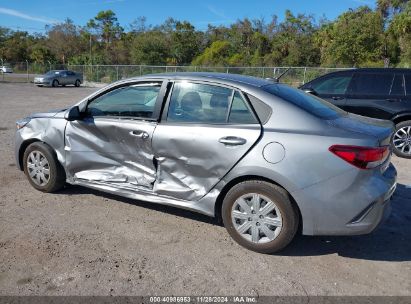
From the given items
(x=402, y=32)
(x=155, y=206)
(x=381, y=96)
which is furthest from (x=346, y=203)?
(x=402, y=32)

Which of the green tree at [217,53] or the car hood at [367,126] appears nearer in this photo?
the car hood at [367,126]

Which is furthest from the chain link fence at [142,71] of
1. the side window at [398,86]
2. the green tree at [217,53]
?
the green tree at [217,53]

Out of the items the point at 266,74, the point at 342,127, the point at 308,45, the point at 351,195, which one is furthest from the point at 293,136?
the point at 308,45

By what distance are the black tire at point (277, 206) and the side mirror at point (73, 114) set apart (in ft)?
6.84

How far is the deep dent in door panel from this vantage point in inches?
173

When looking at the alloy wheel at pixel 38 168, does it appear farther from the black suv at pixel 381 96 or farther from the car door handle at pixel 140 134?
the black suv at pixel 381 96

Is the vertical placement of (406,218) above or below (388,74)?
below

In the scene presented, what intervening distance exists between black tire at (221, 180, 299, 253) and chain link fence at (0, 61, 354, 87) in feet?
58.0

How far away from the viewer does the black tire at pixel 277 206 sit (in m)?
3.61

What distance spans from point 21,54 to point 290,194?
77.2 m

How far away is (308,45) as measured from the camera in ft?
157

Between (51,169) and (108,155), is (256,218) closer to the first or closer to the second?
(108,155)

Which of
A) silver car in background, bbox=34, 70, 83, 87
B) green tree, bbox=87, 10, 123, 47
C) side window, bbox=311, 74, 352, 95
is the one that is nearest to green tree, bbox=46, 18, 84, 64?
green tree, bbox=87, 10, 123, 47

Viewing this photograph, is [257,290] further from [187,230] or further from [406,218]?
[406,218]
